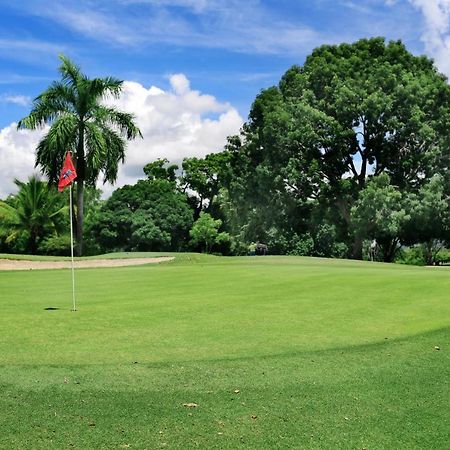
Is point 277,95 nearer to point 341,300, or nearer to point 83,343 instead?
point 341,300

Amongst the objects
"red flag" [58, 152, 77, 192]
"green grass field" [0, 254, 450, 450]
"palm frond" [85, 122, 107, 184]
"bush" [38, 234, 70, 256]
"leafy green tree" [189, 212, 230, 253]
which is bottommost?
"green grass field" [0, 254, 450, 450]

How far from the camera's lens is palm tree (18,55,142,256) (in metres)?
38.5

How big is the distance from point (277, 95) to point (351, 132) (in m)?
9.50

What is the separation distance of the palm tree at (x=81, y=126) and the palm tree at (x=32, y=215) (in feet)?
44.0

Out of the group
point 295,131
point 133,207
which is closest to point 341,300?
point 295,131

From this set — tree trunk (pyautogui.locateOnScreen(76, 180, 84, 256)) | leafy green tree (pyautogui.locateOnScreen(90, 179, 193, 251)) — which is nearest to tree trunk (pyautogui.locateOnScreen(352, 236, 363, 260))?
tree trunk (pyautogui.locateOnScreen(76, 180, 84, 256))

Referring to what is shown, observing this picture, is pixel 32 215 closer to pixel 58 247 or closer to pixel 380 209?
pixel 58 247

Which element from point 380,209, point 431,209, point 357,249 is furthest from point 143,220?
point 431,209

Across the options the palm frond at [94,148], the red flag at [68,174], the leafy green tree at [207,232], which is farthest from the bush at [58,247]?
the red flag at [68,174]

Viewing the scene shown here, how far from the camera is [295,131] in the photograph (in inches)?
1720

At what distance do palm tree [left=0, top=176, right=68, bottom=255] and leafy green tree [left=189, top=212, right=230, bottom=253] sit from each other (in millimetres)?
15639

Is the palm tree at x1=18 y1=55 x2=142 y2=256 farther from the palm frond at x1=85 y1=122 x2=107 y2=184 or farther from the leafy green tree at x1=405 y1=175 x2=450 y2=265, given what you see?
the leafy green tree at x1=405 y1=175 x2=450 y2=265

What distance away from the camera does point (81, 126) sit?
39.4m

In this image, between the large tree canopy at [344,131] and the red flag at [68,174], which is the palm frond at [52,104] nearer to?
the large tree canopy at [344,131]
